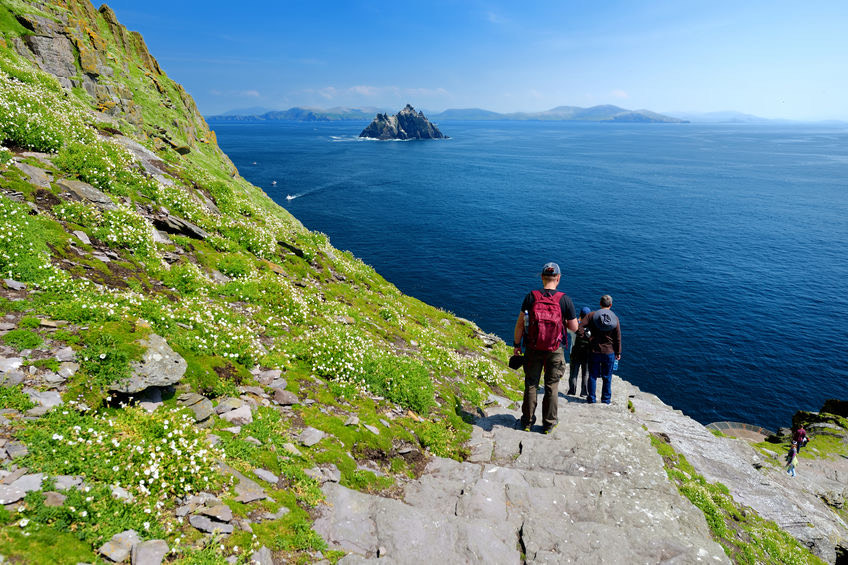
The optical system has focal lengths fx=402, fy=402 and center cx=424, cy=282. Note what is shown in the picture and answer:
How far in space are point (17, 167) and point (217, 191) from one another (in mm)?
9818

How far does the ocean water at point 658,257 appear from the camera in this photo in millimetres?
49594

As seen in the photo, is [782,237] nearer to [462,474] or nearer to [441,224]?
[441,224]

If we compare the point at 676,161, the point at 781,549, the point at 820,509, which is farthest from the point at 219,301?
the point at 676,161

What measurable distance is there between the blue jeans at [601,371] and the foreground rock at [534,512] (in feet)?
12.4

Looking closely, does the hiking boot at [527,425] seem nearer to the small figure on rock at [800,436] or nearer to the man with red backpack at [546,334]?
the man with red backpack at [546,334]

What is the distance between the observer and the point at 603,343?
14.7 m

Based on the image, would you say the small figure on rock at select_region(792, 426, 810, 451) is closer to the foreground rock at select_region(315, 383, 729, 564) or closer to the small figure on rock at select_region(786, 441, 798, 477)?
the small figure on rock at select_region(786, 441, 798, 477)

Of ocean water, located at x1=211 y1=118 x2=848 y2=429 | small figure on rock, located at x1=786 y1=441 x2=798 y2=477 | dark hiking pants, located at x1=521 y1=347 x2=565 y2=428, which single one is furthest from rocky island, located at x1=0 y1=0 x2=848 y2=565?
ocean water, located at x1=211 y1=118 x2=848 y2=429

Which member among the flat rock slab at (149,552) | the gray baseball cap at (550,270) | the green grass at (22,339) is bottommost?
the flat rock slab at (149,552)

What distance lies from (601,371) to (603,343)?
1154mm

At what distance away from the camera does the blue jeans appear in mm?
14703

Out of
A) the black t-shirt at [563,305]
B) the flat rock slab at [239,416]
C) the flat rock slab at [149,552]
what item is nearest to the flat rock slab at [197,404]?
the flat rock slab at [239,416]

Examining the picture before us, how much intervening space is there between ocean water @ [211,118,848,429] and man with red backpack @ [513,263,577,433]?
41.2 metres

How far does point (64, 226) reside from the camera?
12.1 metres
